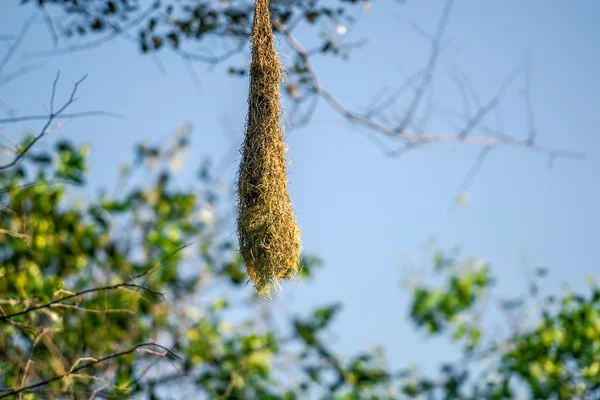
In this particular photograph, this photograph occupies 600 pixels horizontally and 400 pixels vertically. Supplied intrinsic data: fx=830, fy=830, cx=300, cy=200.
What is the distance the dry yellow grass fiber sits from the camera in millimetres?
3078

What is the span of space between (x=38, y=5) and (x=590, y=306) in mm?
5266

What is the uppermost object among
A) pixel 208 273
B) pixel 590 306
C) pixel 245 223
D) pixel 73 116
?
pixel 208 273

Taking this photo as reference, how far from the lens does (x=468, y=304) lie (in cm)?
859

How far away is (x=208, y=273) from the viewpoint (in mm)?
6922

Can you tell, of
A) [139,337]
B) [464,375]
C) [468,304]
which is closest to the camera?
[139,337]

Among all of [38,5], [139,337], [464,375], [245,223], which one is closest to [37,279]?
[139,337]

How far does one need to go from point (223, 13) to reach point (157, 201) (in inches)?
109

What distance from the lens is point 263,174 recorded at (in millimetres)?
3068

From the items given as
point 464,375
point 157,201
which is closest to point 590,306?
point 464,375

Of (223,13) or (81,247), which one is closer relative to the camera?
(223,13)

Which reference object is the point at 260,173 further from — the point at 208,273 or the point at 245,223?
the point at 208,273

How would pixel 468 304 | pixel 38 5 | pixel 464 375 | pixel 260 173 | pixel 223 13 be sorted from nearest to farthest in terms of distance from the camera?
pixel 260 173 → pixel 38 5 → pixel 223 13 → pixel 464 375 → pixel 468 304

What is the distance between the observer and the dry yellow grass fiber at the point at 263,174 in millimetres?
3078

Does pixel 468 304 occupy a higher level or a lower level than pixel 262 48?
higher
